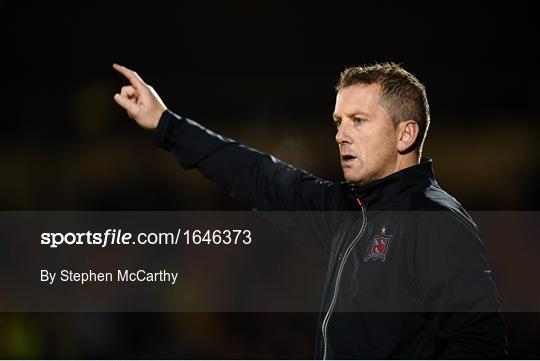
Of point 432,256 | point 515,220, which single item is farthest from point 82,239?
point 432,256

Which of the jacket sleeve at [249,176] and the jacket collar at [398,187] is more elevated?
the jacket sleeve at [249,176]

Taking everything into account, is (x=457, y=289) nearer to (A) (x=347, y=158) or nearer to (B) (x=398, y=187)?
(B) (x=398, y=187)

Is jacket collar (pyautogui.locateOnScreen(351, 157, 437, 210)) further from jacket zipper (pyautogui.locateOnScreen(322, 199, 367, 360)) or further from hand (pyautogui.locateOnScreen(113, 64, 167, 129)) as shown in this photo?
hand (pyautogui.locateOnScreen(113, 64, 167, 129))

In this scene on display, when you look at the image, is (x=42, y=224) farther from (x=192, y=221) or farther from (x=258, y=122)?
(x=258, y=122)

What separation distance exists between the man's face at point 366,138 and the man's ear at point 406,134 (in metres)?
0.01

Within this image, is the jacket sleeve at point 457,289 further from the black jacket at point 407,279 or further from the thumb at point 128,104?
the thumb at point 128,104

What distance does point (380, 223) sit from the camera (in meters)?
1.32

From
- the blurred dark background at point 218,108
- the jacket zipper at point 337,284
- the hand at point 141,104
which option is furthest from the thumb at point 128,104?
the blurred dark background at point 218,108

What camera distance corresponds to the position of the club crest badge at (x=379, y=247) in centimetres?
126

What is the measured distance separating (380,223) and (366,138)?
8.0 inches

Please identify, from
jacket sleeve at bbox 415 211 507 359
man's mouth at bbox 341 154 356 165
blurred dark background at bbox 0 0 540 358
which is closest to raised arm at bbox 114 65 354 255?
man's mouth at bbox 341 154 356 165

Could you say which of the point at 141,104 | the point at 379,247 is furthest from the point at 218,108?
the point at 379,247

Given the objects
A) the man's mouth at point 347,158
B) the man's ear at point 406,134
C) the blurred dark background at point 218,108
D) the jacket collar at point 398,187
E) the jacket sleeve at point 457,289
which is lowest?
the jacket sleeve at point 457,289

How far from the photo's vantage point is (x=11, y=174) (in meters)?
3.53
